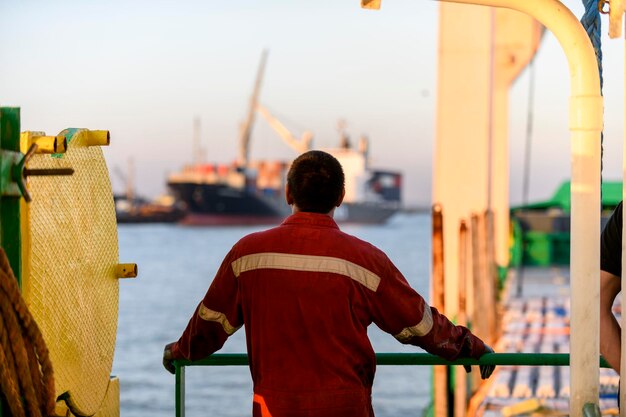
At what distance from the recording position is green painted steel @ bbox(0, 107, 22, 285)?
293cm

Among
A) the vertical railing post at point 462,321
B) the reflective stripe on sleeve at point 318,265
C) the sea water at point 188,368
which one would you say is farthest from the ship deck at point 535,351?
the reflective stripe on sleeve at point 318,265

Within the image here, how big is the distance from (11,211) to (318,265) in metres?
0.87

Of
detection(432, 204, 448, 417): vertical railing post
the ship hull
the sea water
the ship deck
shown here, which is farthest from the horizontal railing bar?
the ship hull

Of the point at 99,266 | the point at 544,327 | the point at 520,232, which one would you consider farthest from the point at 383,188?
the point at 99,266

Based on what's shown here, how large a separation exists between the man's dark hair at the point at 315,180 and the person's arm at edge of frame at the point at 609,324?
3.14ft

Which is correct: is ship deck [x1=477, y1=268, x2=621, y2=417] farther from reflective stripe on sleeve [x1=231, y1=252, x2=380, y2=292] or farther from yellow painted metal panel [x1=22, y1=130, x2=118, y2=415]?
reflective stripe on sleeve [x1=231, y1=252, x2=380, y2=292]

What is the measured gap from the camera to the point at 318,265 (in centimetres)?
305

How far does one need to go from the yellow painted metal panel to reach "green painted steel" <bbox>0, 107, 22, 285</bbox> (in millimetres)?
44

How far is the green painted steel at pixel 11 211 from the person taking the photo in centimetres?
293

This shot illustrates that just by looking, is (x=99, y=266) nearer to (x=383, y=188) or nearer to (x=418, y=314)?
Answer: (x=418, y=314)

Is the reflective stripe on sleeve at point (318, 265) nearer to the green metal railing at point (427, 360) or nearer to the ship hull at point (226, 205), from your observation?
the green metal railing at point (427, 360)

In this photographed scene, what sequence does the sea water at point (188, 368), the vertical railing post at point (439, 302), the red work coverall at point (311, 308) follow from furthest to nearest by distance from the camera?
1. the sea water at point (188, 368)
2. the vertical railing post at point (439, 302)
3. the red work coverall at point (311, 308)

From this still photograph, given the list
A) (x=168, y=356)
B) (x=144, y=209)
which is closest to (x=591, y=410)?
(x=168, y=356)

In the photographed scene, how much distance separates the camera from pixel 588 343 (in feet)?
10.2
